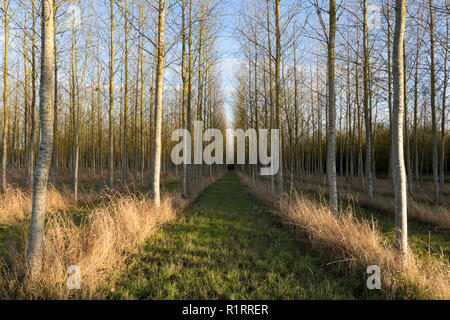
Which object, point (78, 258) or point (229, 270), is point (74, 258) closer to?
point (78, 258)

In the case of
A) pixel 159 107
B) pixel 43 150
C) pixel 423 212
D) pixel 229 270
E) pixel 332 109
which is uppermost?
pixel 159 107

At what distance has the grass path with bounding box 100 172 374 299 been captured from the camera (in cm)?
249

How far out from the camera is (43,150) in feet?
7.88

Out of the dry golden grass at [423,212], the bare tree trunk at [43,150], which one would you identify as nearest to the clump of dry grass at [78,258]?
the bare tree trunk at [43,150]

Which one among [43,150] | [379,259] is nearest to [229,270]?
[379,259]

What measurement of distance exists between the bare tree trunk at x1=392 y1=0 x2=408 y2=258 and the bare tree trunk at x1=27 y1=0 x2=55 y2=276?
431 centimetres

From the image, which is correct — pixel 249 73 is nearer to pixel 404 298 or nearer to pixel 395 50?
pixel 395 50

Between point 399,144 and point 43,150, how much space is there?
434 centimetres

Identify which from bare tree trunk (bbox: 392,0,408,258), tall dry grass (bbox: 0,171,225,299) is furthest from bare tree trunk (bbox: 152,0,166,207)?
bare tree trunk (bbox: 392,0,408,258)

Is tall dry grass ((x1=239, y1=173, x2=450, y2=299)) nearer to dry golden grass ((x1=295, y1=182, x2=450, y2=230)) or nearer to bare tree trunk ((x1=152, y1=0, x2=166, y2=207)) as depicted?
dry golden grass ((x1=295, y1=182, x2=450, y2=230))

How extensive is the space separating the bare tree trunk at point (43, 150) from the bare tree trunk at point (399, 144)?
431 cm

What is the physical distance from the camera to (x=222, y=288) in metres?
2.56
